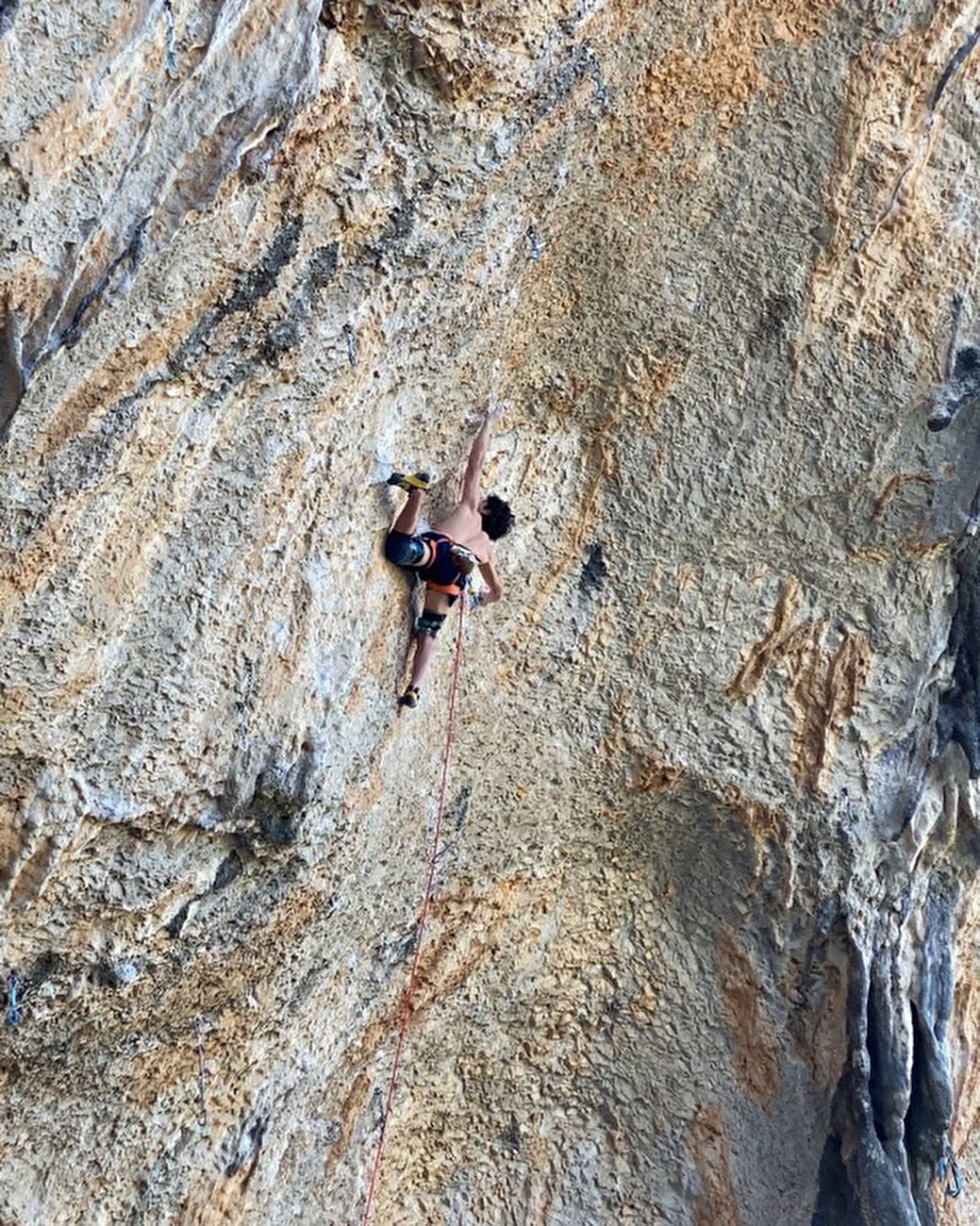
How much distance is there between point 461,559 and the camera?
489cm

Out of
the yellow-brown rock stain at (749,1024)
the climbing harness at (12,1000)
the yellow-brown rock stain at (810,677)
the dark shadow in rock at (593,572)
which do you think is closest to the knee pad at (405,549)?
the dark shadow in rock at (593,572)

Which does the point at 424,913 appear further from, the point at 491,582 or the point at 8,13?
the point at 8,13

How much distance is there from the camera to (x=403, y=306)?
178 inches

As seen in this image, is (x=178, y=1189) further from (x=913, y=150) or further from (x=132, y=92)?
(x=913, y=150)

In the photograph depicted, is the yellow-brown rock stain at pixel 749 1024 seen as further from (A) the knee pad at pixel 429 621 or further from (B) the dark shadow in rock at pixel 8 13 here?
(B) the dark shadow in rock at pixel 8 13

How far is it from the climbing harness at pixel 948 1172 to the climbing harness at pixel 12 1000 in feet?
14.6

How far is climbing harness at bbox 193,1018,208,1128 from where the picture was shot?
488 centimetres

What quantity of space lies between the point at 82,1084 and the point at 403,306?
297 centimetres

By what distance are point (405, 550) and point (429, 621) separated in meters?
0.39

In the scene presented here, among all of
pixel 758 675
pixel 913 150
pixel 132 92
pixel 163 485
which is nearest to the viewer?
pixel 132 92

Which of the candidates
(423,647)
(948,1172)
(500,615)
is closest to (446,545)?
(423,647)

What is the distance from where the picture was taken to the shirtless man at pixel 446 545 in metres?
4.80

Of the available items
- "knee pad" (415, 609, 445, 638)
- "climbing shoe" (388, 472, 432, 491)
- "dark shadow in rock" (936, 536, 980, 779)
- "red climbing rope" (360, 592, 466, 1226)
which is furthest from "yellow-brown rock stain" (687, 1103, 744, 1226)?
"climbing shoe" (388, 472, 432, 491)

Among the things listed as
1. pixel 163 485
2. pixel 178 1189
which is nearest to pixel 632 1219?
pixel 178 1189
